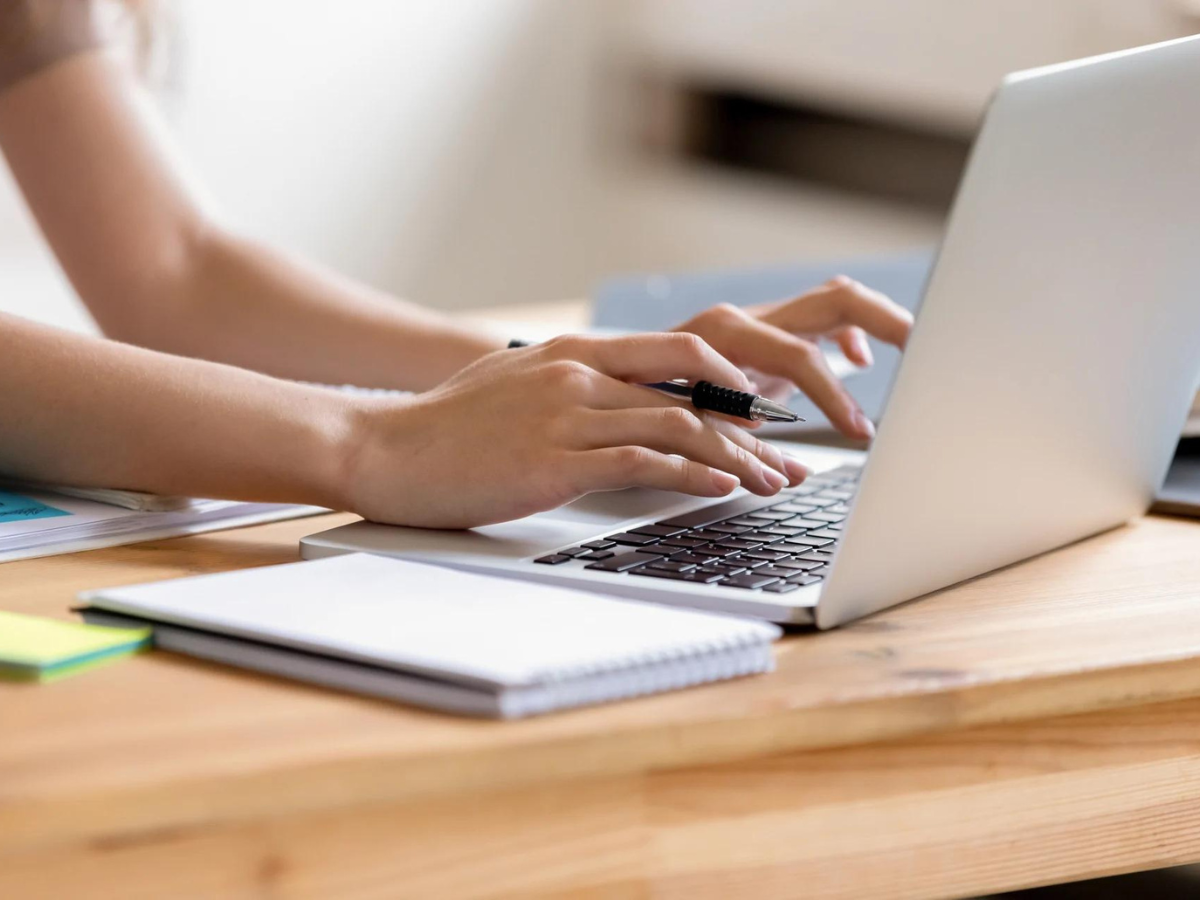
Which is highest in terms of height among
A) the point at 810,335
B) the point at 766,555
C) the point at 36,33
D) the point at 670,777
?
the point at 36,33

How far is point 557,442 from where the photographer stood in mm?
714

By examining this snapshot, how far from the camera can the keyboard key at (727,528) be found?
2.42 ft

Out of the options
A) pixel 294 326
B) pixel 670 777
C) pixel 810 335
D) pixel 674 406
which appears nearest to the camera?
pixel 670 777

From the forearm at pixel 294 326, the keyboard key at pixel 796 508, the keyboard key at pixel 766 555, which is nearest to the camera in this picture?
the keyboard key at pixel 766 555

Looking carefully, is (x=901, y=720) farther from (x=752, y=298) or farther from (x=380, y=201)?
(x=380, y=201)

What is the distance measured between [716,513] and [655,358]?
96 millimetres

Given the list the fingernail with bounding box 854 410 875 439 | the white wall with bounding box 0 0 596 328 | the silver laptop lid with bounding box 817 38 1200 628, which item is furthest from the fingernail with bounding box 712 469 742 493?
the white wall with bounding box 0 0 596 328

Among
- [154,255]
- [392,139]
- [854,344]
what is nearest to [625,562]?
[854,344]

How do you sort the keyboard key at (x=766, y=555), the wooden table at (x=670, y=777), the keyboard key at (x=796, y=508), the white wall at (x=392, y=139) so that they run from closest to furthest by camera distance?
the wooden table at (x=670, y=777) < the keyboard key at (x=766, y=555) < the keyboard key at (x=796, y=508) < the white wall at (x=392, y=139)

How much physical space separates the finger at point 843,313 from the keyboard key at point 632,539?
0.33 meters

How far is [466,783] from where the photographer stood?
479mm

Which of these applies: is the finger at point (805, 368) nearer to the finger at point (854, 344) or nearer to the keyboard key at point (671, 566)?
the finger at point (854, 344)

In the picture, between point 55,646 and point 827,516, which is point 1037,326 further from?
point 55,646

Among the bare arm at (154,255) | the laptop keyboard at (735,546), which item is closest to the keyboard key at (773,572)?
the laptop keyboard at (735,546)
